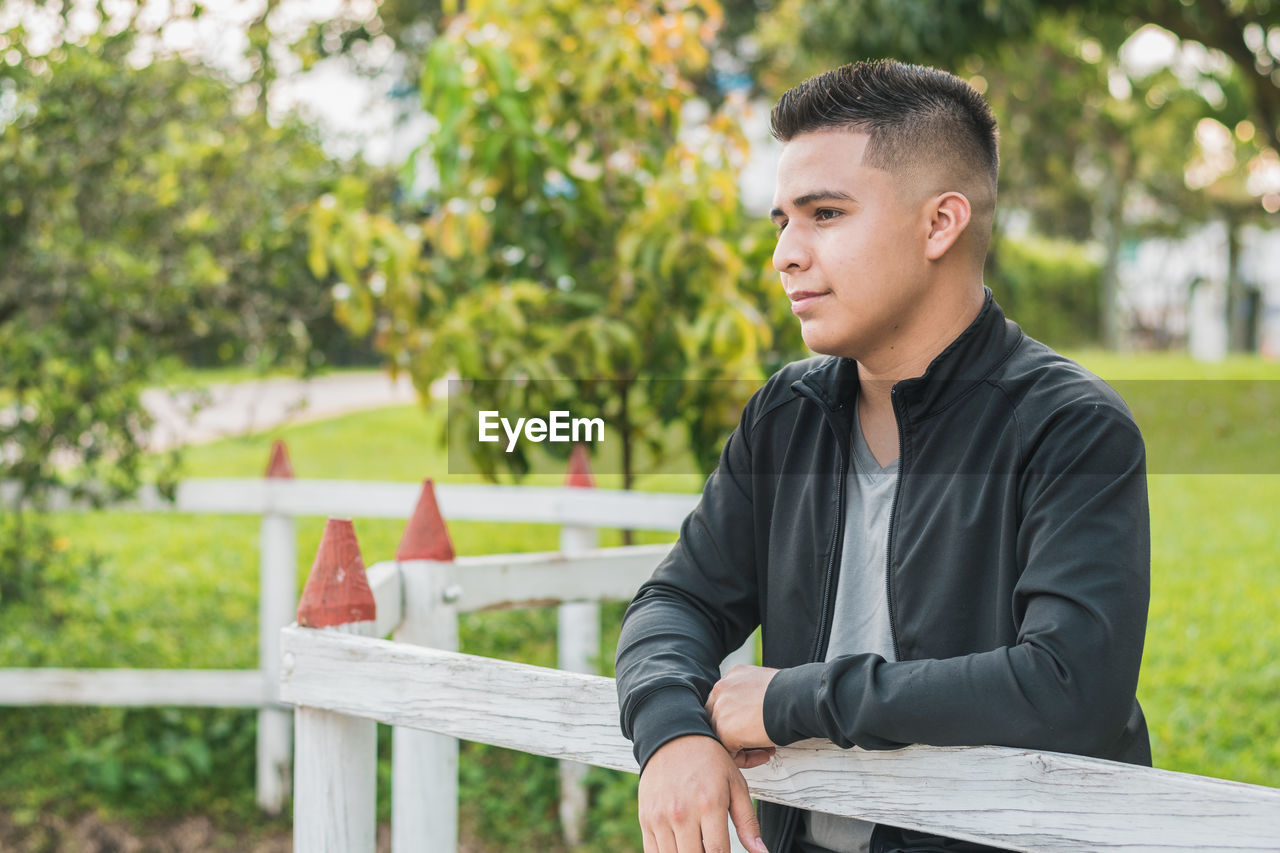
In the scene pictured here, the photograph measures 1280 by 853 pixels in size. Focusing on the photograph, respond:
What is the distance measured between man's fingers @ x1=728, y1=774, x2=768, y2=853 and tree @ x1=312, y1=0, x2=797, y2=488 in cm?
255

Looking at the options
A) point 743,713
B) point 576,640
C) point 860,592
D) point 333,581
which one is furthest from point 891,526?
point 576,640

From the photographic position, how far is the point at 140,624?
564 cm

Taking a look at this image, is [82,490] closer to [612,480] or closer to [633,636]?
[633,636]

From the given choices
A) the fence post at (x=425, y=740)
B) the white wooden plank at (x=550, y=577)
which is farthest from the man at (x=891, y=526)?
the white wooden plank at (x=550, y=577)

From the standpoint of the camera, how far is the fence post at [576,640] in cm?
387

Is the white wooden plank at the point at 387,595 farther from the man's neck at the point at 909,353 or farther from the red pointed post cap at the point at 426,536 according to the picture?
the man's neck at the point at 909,353

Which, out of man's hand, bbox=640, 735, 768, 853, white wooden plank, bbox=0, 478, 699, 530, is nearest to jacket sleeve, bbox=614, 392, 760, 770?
man's hand, bbox=640, 735, 768, 853

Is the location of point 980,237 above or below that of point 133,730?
above

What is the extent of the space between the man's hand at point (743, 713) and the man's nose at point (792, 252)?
1.78 ft

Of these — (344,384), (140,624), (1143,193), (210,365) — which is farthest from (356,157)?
(1143,193)

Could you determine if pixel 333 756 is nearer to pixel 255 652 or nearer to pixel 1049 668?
pixel 1049 668

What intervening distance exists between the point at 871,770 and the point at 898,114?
0.86m

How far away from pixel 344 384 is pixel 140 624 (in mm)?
11121

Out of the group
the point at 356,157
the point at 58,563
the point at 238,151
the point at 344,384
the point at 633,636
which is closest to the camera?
the point at 633,636
